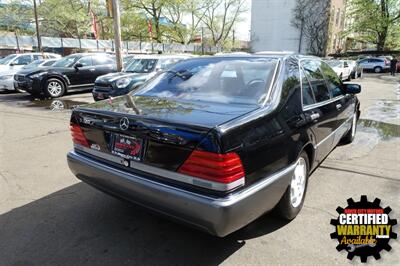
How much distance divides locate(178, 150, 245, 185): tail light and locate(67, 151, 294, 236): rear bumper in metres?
0.13

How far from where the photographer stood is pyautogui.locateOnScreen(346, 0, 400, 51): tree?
3588cm

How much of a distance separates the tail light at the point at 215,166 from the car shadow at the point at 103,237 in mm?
671

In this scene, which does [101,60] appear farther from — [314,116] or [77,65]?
[314,116]

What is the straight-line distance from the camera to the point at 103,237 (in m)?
2.95

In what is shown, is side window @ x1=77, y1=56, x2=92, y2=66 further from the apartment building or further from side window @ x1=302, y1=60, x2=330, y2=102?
the apartment building

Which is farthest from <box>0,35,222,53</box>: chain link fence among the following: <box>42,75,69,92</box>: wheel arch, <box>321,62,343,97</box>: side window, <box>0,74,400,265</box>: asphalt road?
<box>321,62,343,97</box>: side window

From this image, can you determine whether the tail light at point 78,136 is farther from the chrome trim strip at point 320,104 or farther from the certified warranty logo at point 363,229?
the certified warranty logo at point 363,229

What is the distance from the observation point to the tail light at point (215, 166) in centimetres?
217

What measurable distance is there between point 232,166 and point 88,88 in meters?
12.0

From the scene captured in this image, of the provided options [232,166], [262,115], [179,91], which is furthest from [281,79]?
[232,166]

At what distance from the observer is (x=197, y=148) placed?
222 centimetres

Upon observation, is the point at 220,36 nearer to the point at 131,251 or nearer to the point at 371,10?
the point at 371,10

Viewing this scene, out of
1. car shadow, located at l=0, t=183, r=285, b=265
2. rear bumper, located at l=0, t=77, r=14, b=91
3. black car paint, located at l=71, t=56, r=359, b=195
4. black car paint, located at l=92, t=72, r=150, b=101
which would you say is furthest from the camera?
rear bumper, located at l=0, t=77, r=14, b=91

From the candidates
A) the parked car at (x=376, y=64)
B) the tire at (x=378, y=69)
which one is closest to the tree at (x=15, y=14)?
the parked car at (x=376, y=64)
